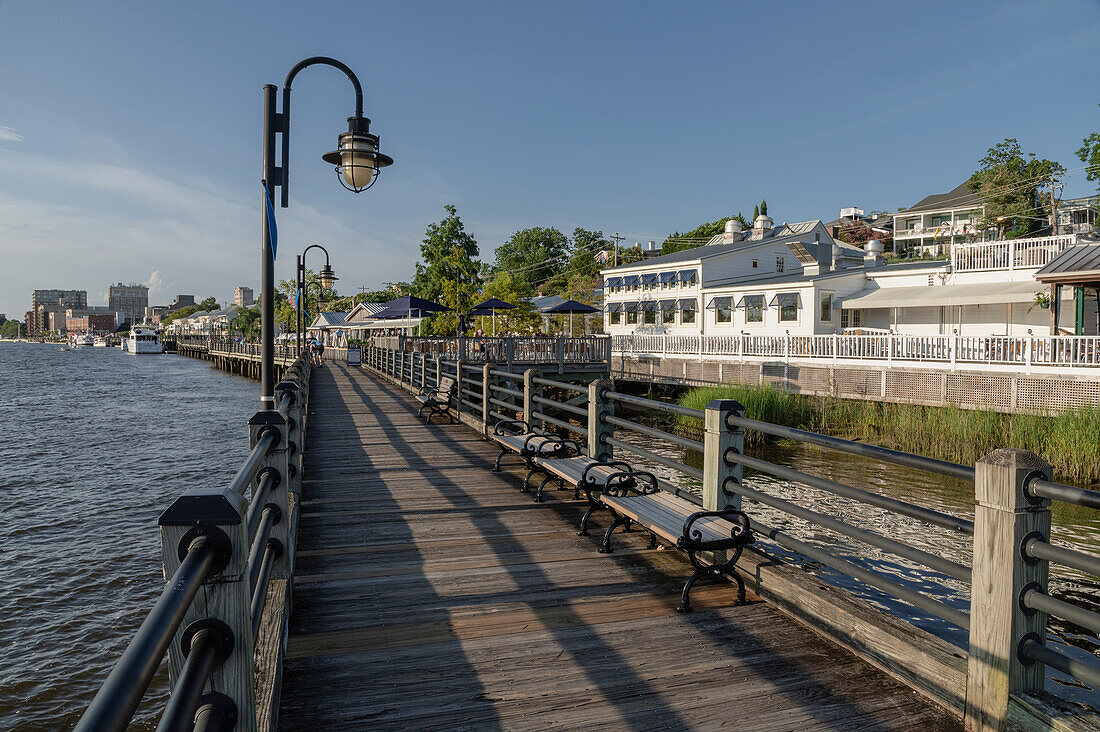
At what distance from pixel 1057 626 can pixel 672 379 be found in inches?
826

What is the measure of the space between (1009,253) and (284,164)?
30.7 metres

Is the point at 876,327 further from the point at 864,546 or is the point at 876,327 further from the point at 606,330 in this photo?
the point at 864,546

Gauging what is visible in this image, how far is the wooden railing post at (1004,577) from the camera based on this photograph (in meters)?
2.59

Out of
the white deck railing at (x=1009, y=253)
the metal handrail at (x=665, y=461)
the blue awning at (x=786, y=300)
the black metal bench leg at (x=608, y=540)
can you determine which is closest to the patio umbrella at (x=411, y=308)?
the blue awning at (x=786, y=300)

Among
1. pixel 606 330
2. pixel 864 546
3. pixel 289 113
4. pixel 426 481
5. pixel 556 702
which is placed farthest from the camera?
pixel 606 330

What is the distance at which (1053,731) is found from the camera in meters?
2.47

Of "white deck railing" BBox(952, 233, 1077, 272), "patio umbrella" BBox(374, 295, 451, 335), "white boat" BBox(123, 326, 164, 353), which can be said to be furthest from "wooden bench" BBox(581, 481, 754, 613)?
"white boat" BBox(123, 326, 164, 353)

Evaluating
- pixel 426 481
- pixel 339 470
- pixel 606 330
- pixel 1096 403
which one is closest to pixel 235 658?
pixel 426 481

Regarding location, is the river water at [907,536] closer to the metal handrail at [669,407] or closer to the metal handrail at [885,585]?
the metal handrail at [885,585]

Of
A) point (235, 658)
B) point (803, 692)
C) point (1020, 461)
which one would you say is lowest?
point (803, 692)

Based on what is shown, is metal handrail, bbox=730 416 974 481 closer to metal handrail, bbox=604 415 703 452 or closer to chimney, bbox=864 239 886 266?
metal handrail, bbox=604 415 703 452

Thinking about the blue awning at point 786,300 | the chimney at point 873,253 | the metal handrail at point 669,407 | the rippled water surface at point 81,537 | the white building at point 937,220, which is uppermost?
the white building at point 937,220

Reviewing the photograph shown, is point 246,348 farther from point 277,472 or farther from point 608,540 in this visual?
point 277,472

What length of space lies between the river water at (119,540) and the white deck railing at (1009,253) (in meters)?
16.3
